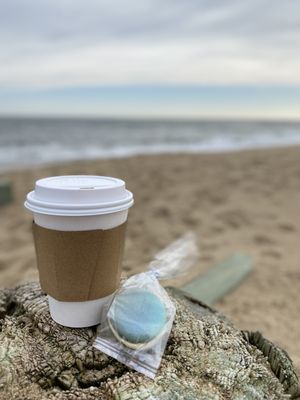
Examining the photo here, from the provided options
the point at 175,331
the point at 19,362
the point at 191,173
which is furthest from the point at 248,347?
the point at 191,173

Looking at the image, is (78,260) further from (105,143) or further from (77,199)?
(105,143)

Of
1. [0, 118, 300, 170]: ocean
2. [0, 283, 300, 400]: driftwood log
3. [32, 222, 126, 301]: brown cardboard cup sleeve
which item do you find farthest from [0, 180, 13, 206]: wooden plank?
[32, 222, 126, 301]: brown cardboard cup sleeve

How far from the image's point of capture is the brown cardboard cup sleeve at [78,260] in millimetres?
1006

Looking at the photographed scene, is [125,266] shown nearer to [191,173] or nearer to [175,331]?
[175,331]

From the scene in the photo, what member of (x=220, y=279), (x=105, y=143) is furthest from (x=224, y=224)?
(x=105, y=143)

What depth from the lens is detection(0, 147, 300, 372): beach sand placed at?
2666mm

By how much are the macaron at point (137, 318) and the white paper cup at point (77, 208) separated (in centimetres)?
7

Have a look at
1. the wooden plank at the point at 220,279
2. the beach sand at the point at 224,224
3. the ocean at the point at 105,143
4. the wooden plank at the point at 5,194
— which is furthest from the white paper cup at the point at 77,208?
the ocean at the point at 105,143

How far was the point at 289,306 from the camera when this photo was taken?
2.69 m

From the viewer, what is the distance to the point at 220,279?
9.26 feet

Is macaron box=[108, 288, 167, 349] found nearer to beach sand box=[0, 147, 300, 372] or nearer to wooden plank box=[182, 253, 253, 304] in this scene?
beach sand box=[0, 147, 300, 372]

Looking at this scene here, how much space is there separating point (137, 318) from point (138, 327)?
0.02 meters

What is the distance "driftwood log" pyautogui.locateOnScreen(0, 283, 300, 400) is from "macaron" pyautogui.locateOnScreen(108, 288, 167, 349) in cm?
7

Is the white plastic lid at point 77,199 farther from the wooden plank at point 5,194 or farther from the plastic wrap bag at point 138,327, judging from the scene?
the wooden plank at point 5,194
